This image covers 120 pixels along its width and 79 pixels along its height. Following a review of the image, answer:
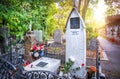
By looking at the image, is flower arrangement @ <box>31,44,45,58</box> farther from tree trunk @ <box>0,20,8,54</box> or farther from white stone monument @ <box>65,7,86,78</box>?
white stone monument @ <box>65,7,86,78</box>

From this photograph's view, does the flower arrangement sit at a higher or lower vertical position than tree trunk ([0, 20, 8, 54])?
lower

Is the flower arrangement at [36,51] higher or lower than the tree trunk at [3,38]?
lower

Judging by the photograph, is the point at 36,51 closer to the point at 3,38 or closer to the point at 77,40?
the point at 3,38

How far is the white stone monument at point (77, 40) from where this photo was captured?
5.42m

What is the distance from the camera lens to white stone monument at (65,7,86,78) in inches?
213

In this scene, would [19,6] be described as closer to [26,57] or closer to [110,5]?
[26,57]

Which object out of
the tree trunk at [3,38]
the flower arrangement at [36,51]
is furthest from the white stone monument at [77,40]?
the tree trunk at [3,38]

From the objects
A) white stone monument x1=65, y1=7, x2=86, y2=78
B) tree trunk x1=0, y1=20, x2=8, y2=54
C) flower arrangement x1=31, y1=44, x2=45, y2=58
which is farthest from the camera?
flower arrangement x1=31, y1=44, x2=45, y2=58

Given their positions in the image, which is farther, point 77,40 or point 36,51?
point 36,51

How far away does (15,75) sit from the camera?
9.90ft

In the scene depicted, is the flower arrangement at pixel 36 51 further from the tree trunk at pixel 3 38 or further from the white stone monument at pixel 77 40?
the white stone monument at pixel 77 40

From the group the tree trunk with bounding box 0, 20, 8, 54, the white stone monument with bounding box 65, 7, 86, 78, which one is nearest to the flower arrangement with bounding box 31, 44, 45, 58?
the tree trunk with bounding box 0, 20, 8, 54

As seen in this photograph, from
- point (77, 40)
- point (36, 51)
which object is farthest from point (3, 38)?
point (77, 40)

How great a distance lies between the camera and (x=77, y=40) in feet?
18.0
